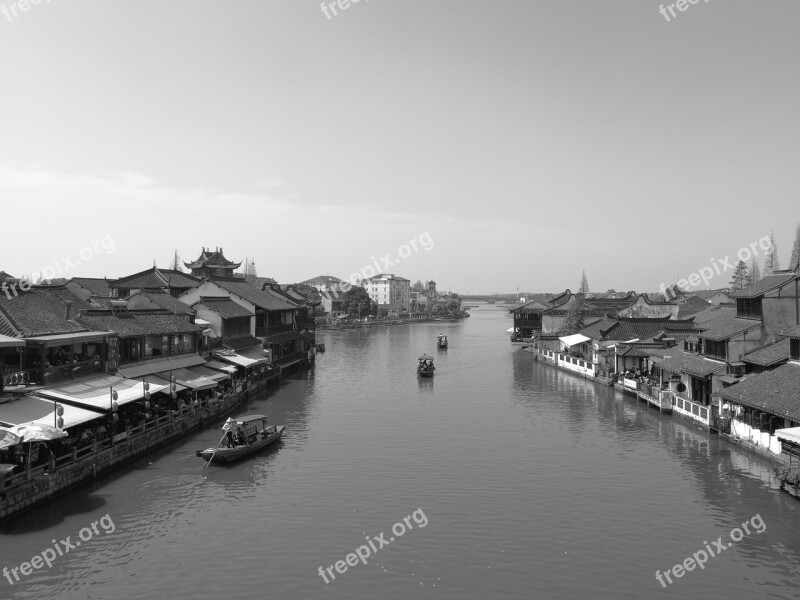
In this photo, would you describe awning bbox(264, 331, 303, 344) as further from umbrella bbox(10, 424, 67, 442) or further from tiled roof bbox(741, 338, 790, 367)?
tiled roof bbox(741, 338, 790, 367)

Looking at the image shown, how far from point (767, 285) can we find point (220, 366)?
39.0m

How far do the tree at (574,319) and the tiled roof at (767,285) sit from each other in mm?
48462

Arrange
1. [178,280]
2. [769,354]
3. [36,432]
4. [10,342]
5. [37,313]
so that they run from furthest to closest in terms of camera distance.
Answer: [178,280] < [769,354] < [37,313] < [10,342] < [36,432]

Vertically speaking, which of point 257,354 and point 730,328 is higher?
point 730,328

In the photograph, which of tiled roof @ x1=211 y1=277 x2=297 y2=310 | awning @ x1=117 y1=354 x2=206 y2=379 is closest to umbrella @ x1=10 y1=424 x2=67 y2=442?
awning @ x1=117 y1=354 x2=206 y2=379

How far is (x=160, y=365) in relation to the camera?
39.7 meters

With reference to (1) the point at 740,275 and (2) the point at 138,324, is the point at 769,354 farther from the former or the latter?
(1) the point at 740,275

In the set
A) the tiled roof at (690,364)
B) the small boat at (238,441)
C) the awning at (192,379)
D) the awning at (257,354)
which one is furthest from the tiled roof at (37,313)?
the tiled roof at (690,364)

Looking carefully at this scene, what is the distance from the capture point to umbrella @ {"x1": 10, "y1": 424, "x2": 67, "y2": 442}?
21.9 metres

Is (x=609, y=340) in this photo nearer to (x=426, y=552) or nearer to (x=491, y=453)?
(x=491, y=453)

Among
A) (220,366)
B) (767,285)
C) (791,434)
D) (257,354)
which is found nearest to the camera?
(791,434)

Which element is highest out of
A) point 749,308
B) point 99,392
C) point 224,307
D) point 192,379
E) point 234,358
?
point 224,307

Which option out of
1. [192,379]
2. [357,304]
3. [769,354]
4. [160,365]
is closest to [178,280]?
[160,365]

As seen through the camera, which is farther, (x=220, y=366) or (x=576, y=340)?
(x=576, y=340)
